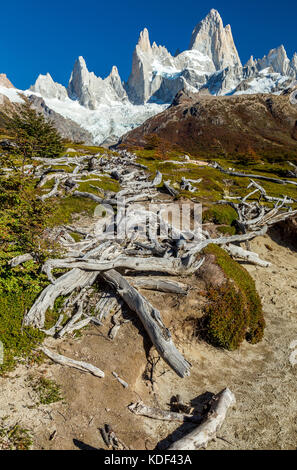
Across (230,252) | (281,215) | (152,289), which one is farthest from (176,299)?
(281,215)

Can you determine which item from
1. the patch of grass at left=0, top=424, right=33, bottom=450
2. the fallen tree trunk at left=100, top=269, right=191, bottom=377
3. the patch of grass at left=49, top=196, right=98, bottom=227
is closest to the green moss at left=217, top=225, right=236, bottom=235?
the patch of grass at left=49, top=196, right=98, bottom=227

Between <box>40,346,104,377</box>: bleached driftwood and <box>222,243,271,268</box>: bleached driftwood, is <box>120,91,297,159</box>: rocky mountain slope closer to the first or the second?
<box>222,243,271,268</box>: bleached driftwood

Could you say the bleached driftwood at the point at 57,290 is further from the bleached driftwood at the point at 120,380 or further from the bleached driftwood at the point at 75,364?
the bleached driftwood at the point at 120,380

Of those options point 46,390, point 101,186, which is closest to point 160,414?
point 46,390

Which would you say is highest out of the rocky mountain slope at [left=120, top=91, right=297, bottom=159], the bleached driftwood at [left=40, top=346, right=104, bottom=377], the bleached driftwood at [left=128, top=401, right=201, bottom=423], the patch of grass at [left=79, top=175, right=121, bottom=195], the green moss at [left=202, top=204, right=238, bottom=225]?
the rocky mountain slope at [left=120, top=91, right=297, bottom=159]

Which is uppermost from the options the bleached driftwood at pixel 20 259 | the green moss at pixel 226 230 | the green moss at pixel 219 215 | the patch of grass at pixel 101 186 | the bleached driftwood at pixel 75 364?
the patch of grass at pixel 101 186

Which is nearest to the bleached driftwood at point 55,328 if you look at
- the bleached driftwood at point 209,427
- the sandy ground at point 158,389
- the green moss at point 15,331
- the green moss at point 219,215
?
the green moss at point 15,331
